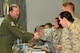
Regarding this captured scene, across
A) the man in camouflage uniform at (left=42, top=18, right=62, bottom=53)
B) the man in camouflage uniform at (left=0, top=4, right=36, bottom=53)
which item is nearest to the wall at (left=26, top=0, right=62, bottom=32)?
the man in camouflage uniform at (left=42, top=18, right=62, bottom=53)

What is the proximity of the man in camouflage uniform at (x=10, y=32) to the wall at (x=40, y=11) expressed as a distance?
2726mm

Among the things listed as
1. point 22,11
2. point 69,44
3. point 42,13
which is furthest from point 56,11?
point 69,44

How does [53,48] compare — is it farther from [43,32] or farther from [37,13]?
[37,13]

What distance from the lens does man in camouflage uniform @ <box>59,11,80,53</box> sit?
317 cm

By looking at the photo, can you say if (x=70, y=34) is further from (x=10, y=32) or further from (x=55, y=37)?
(x=10, y=32)

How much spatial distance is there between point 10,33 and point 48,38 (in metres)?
0.69

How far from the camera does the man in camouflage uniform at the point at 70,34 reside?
317 cm

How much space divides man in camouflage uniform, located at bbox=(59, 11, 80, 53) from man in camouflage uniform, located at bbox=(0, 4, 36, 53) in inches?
31.9

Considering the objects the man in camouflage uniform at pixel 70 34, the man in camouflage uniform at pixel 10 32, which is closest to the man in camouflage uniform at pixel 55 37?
the man in camouflage uniform at pixel 10 32

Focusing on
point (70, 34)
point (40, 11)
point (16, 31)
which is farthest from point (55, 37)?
point (40, 11)

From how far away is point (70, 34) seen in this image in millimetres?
3232

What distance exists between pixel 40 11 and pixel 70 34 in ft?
12.1

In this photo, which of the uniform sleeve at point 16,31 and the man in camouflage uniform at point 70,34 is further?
the uniform sleeve at point 16,31

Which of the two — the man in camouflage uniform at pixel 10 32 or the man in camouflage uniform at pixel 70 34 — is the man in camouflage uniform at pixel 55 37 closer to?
the man in camouflage uniform at pixel 10 32
